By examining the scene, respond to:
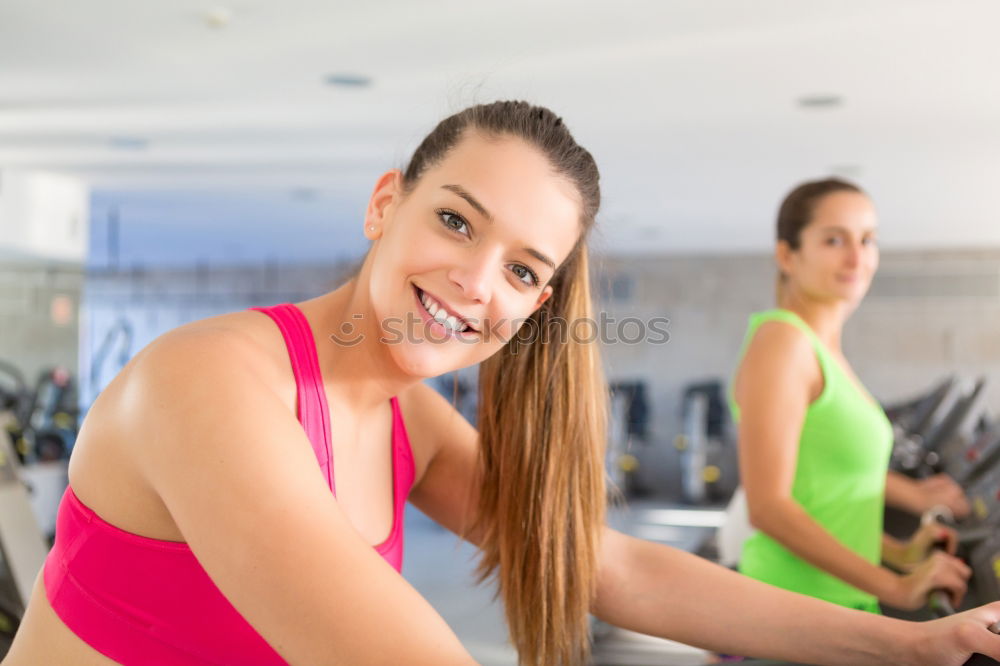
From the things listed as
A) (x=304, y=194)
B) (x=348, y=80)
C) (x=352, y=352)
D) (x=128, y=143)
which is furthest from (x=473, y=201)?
(x=304, y=194)

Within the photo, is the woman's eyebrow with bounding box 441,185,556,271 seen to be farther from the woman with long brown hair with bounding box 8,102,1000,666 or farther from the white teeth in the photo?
the white teeth

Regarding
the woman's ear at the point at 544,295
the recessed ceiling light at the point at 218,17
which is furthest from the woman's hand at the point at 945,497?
the recessed ceiling light at the point at 218,17

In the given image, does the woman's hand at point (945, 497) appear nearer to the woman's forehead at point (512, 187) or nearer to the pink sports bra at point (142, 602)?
the woman's forehead at point (512, 187)

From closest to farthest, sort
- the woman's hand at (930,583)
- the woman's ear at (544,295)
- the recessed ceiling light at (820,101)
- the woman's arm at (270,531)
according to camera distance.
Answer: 1. the woman's arm at (270,531)
2. the woman's ear at (544,295)
3. the woman's hand at (930,583)
4. the recessed ceiling light at (820,101)

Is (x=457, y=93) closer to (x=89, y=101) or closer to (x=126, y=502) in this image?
(x=126, y=502)

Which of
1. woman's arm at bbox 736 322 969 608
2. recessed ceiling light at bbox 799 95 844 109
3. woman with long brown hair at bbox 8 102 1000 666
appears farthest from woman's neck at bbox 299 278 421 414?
recessed ceiling light at bbox 799 95 844 109

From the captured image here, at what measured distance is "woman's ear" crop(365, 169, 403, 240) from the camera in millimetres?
1151

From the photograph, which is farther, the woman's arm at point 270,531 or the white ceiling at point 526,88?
the white ceiling at point 526,88

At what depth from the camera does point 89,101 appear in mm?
4480

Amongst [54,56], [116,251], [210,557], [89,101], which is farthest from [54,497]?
[210,557]

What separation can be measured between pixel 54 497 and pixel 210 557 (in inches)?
222

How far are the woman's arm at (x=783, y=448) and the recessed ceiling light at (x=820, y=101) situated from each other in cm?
272

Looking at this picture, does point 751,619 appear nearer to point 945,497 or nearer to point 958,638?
point 958,638

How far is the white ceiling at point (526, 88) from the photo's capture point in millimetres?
3197
